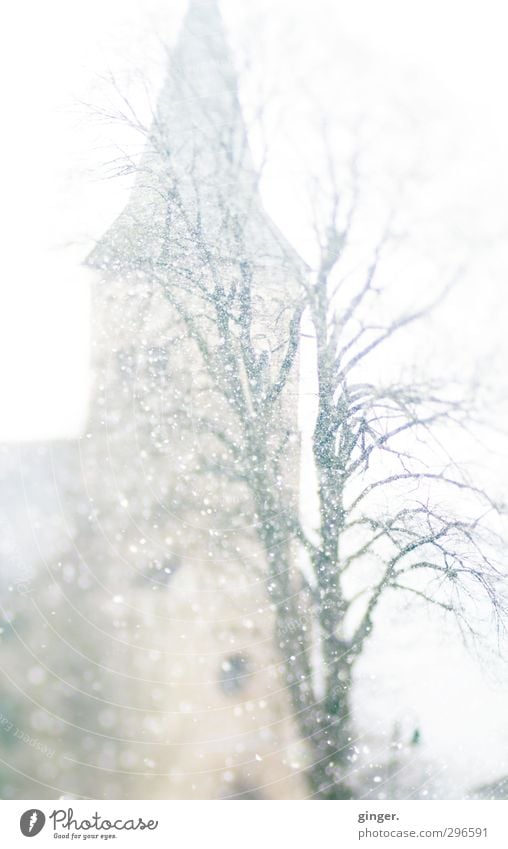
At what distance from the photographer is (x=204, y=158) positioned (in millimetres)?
965

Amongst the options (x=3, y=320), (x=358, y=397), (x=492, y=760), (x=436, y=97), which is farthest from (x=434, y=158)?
(x=492, y=760)

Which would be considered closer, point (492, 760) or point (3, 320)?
point (492, 760)

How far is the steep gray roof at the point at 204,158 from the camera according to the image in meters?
0.96

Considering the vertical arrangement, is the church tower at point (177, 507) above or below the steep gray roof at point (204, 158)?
below

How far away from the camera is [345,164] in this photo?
0.94 m

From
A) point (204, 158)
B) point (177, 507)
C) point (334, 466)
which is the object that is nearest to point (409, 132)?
point (204, 158)

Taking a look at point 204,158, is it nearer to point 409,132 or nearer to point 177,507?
point 409,132

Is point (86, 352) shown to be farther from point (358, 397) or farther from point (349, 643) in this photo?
point (349, 643)

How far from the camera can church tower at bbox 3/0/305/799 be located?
0.93 m

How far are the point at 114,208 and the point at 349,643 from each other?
2.75ft

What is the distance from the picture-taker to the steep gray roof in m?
0.96

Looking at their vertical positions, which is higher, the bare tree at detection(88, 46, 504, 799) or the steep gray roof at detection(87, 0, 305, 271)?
the steep gray roof at detection(87, 0, 305, 271)

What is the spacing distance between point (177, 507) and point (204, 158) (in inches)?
23.5

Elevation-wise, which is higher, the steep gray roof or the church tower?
the steep gray roof
